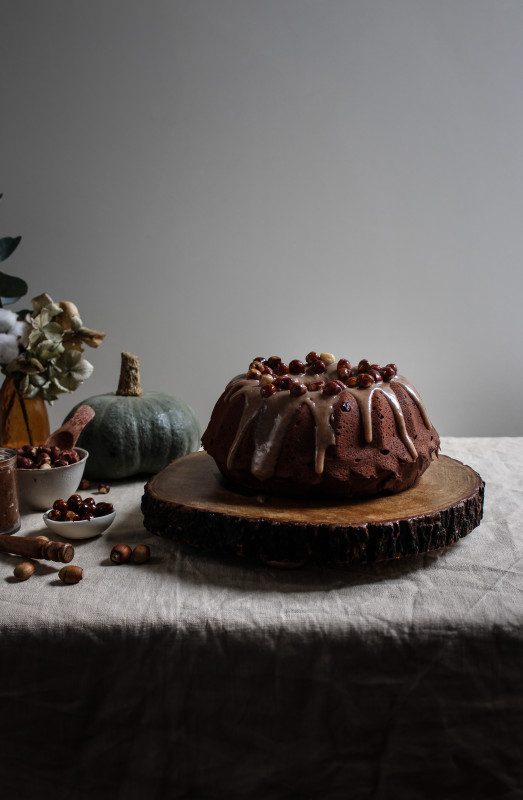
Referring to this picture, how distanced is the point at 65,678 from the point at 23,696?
57 millimetres

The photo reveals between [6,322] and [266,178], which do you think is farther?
[266,178]

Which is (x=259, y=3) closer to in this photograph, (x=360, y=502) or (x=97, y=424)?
(x=97, y=424)

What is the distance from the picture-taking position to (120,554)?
3.24ft

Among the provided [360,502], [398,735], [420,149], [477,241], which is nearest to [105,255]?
[420,149]

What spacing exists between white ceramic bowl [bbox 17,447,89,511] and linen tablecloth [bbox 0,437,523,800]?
44 centimetres

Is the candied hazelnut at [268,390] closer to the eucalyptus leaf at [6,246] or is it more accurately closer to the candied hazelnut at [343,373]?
the candied hazelnut at [343,373]

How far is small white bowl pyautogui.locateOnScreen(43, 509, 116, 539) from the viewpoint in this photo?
1.07 metres

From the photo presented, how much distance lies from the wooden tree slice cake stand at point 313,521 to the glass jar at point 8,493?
25 centimetres

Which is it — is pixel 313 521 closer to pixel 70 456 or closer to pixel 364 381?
pixel 364 381

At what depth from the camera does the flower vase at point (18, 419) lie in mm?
1485

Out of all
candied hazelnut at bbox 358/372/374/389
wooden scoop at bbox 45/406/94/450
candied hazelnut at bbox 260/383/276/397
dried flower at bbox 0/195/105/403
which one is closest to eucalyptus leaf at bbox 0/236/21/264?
dried flower at bbox 0/195/105/403

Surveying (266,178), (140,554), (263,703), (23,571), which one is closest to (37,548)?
(23,571)

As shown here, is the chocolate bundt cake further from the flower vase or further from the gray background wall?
the gray background wall

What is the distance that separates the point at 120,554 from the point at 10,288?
31.6 inches
